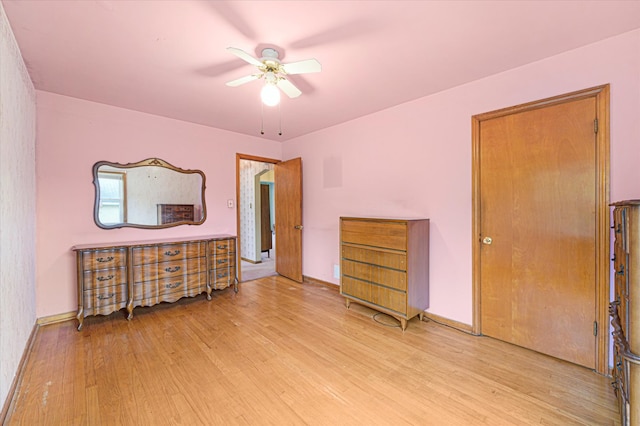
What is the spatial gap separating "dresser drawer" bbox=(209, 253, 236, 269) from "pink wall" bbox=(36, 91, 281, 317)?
597 mm

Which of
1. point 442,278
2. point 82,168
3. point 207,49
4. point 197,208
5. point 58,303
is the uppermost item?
point 207,49

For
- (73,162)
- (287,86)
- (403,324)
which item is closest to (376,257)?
(403,324)

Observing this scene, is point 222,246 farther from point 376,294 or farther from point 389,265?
point 389,265

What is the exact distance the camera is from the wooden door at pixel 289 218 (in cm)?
435

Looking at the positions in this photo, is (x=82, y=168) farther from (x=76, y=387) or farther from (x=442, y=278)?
(x=442, y=278)

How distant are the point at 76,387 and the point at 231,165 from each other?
305 cm

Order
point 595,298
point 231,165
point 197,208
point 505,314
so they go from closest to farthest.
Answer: point 595,298 < point 505,314 < point 197,208 < point 231,165

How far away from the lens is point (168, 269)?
3.17m

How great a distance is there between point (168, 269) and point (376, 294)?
2.43m

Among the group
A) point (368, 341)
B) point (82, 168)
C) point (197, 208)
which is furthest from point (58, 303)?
point (368, 341)

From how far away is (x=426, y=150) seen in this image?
2881 millimetres

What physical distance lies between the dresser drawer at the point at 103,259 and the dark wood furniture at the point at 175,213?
0.73 m

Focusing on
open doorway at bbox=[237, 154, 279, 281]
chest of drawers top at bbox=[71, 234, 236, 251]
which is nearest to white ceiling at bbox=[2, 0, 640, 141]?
chest of drawers top at bbox=[71, 234, 236, 251]

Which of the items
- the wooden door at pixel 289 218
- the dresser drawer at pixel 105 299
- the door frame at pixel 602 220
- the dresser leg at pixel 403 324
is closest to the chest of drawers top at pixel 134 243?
the dresser drawer at pixel 105 299
